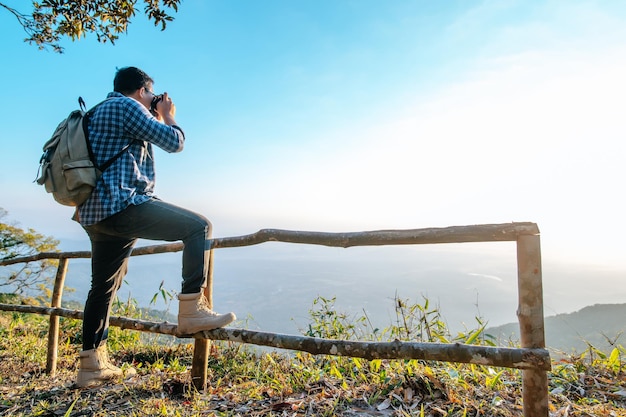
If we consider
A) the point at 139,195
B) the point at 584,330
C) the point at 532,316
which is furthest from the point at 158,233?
the point at 584,330

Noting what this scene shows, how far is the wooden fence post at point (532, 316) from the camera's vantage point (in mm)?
1910

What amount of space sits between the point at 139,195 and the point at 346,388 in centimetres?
194

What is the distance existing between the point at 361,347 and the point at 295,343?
42cm

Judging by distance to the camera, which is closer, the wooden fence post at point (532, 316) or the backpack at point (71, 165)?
the wooden fence post at point (532, 316)

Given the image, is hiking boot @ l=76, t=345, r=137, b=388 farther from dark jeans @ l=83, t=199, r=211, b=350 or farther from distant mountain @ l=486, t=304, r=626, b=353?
distant mountain @ l=486, t=304, r=626, b=353

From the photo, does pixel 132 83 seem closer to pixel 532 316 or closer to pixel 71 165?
pixel 71 165

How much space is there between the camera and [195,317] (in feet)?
8.32

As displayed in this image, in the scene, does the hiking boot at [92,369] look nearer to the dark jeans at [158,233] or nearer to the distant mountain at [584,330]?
the dark jeans at [158,233]

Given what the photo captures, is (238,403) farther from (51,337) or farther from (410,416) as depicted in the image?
(51,337)

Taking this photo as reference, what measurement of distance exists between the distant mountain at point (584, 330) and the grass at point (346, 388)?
0.15m

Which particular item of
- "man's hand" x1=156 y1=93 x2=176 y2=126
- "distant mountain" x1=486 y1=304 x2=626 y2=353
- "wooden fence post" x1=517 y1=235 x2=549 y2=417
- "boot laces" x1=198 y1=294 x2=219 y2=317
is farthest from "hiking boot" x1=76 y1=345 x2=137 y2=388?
"distant mountain" x1=486 y1=304 x2=626 y2=353

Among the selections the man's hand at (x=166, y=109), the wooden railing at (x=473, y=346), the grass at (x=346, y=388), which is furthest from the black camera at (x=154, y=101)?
the grass at (x=346, y=388)

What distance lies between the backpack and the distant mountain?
2.76 meters

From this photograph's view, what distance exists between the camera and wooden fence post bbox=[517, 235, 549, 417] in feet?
6.27
